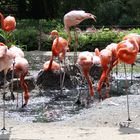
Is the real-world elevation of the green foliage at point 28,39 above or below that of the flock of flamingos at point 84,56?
above

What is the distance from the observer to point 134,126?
18.1 ft

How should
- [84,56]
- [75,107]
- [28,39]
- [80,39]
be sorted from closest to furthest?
[75,107], [84,56], [80,39], [28,39]

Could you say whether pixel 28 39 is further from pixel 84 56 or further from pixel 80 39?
pixel 84 56

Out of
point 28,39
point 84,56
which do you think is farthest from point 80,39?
point 84,56

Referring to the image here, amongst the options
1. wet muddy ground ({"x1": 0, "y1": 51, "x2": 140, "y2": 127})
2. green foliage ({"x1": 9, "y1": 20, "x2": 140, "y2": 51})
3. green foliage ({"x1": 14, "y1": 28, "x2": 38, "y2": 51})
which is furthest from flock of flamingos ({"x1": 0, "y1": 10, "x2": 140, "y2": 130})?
green foliage ({"x1": 14, "y1": 28, "x2": 38, "y2": 51})

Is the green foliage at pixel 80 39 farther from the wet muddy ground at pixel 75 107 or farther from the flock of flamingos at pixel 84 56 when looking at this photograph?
the wet muddy ground at pixel 75 107

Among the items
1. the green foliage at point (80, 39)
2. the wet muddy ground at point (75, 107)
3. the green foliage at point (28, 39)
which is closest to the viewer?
the wet muddy ground at point (75, 107)

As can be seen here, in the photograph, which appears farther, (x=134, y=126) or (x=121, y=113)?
(x=121, y=113)

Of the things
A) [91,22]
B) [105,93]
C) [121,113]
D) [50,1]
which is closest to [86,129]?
[121,113]

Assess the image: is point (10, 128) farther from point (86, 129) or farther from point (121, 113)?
point (121, 113)

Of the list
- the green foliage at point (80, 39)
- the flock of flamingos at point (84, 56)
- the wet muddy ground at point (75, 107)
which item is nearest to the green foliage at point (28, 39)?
the green foliage at point (80, 39)

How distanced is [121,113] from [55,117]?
1.09m

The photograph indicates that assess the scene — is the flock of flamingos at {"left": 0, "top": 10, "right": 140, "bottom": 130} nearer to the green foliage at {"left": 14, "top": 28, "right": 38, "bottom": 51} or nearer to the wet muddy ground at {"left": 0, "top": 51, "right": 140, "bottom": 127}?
the wet muddy ground at {"left": 0, "top": 51, "right": 140, "bottom": 127}

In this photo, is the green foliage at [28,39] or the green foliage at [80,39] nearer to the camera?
the green foliage at [80,39]
